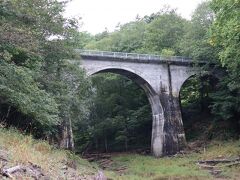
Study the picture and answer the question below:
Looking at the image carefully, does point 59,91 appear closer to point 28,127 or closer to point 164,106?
point 28,127

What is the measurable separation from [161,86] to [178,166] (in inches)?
446

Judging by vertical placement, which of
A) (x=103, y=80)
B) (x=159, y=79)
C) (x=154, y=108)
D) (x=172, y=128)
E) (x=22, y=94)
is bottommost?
(x=172, y=128)

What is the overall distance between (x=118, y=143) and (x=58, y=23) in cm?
2158

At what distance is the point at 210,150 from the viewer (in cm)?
2609

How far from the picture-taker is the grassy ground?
56.7ft

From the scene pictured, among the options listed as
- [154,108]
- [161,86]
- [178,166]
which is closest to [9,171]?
[178,166]

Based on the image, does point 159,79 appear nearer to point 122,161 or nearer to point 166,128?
point 166,128

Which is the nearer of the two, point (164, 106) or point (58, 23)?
point (58, 23)

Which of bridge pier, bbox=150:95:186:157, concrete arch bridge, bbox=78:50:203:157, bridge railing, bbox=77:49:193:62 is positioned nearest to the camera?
bridge railing, bbox=77:49:193:62

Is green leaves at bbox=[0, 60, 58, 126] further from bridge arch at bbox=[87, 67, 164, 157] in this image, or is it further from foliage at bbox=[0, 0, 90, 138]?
bridge arch at bbox=[87, 67, 164, 157]

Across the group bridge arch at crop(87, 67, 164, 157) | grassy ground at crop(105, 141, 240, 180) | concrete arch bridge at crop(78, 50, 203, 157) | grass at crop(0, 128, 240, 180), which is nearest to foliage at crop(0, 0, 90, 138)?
grass at crop(0, 128, 240, 180)

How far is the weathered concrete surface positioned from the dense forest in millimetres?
1736

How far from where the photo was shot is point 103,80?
38.3 meters

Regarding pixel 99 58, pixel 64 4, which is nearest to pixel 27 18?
pixel 64 4
